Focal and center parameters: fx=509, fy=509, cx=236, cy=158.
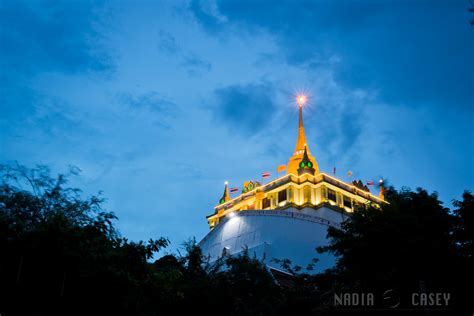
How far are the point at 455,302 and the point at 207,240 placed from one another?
1276 inches

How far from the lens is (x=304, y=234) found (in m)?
43.5

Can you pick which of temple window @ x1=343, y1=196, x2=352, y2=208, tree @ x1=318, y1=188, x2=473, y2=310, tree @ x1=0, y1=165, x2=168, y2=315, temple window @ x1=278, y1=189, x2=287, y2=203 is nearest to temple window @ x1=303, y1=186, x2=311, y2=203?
temple window @ x1=278, y1=189, x2=287, y2=203

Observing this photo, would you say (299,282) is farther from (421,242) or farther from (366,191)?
(366,191)

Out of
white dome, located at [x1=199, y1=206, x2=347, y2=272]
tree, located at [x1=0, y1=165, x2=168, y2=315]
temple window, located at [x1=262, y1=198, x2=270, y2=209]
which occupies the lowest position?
tree, located at [x1=0, y1=165, x2=168, y2=315]

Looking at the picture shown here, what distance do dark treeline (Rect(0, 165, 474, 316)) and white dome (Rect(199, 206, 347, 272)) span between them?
13039 mm

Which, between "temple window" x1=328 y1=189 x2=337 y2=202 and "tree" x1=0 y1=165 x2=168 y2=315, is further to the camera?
"temple window" x1=328 y1=189 x2=337 y2=202

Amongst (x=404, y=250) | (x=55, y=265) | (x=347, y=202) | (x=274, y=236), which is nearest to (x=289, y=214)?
(x=274, y=236)

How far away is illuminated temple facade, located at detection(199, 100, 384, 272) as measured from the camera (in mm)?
42500

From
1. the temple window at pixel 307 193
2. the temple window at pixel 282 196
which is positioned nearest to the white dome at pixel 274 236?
Answer: the temple window at pixel 282 196

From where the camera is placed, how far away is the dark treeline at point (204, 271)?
15.6m

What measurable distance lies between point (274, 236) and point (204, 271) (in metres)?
15.3

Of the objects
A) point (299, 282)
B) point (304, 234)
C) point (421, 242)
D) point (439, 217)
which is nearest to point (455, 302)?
point (421, 242)

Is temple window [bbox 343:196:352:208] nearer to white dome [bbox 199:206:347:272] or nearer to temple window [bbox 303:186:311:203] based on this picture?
temple window [bbox 303:186:311:203]

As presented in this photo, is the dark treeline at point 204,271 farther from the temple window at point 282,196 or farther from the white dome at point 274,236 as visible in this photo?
the temple window at point 282,196
